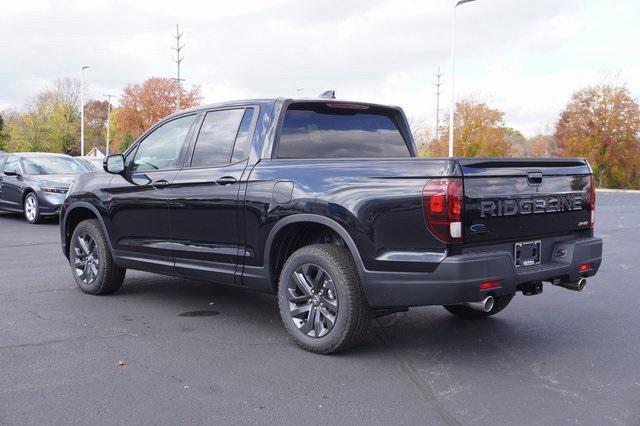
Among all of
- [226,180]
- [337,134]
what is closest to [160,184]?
[226,180]

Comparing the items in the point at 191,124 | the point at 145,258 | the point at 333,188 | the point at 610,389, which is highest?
the point at 191,124

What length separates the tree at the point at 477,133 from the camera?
123ft

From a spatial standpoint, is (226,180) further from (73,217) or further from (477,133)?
(477,133)

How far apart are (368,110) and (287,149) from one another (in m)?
0.97

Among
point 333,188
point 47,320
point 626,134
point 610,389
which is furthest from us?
point 626,134

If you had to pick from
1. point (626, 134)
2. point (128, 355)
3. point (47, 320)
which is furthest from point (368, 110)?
point (626, 134)

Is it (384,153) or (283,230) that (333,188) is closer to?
(283,230)

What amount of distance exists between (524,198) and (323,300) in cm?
157

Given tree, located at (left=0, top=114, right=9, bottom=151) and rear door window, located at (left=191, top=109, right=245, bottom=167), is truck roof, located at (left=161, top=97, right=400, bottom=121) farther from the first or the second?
tree, located at (left=0, top=114, right=9, bottom=151)

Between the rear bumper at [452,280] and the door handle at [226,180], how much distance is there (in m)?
1.45

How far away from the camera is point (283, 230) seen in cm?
489

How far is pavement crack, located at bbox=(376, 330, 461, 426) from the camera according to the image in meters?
3.61

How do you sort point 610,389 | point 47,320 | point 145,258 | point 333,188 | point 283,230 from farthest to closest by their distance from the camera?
point 145,258 → point 47,320 → point 283,230 → point 333,188 → point 610,389

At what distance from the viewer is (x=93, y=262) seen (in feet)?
22.2
